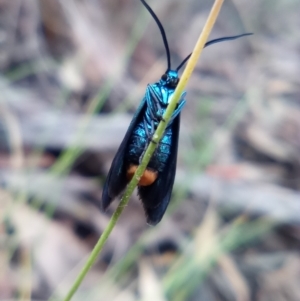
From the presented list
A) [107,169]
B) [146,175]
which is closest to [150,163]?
[146,175]

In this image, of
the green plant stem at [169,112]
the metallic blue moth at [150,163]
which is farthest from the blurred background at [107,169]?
the green plant stem at [169,112]

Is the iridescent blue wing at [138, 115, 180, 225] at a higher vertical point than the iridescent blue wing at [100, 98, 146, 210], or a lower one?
lower

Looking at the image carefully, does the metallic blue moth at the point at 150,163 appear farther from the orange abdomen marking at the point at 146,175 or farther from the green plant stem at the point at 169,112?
the green plant stem at the point at 169,112

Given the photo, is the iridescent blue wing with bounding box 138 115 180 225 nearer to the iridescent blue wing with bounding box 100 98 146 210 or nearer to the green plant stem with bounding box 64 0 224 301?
the iridescent blue wing with bounding box 100 98 146 210

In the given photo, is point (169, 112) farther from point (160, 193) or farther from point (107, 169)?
point (107, 169)

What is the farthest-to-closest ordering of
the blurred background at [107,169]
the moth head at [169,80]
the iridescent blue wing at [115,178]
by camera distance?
the blurred background at [107,169]
the moth head at [169,80]
the iridescent blue wing at [115,178]

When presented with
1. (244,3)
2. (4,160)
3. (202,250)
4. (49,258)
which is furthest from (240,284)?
(244,3)

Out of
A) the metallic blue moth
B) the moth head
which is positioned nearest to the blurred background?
the moth head
